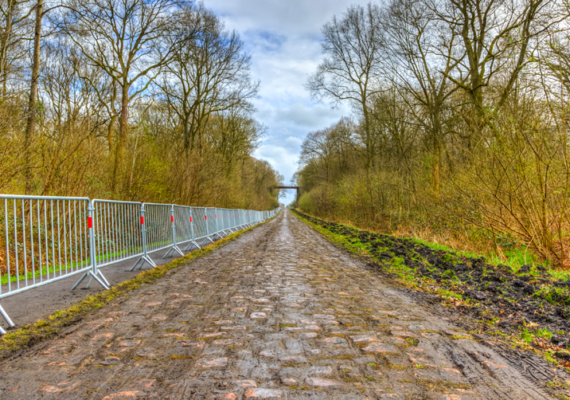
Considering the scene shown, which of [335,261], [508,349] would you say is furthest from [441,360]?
[335,261]

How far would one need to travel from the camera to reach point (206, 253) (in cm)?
1172

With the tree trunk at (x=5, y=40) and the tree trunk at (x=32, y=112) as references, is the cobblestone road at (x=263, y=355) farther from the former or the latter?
the tree trunk at (x=5, y=40)

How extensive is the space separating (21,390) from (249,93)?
74.9 feet

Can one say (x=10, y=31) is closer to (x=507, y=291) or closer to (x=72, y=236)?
(x=72, y=236)

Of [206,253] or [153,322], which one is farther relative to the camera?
[206,253]

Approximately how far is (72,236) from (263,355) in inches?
194

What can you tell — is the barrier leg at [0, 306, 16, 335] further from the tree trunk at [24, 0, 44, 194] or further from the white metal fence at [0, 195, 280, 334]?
the tree trunk at [24, 0, 44, 194]

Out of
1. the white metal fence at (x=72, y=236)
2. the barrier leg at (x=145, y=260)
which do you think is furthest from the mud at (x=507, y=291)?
the barrier leg at (x=145, y=260)

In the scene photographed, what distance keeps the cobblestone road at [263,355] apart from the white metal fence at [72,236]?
53.4 inches

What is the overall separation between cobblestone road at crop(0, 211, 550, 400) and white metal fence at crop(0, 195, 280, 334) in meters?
1.36

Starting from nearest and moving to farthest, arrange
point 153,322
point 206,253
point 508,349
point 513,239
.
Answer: point 508,349
point 153,322
point 513,239
point 206,253

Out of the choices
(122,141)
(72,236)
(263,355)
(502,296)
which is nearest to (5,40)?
(122,141)

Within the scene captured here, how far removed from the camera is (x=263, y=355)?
10.5ft

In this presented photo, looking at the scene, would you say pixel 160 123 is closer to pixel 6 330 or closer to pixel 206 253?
pixel 206 253
